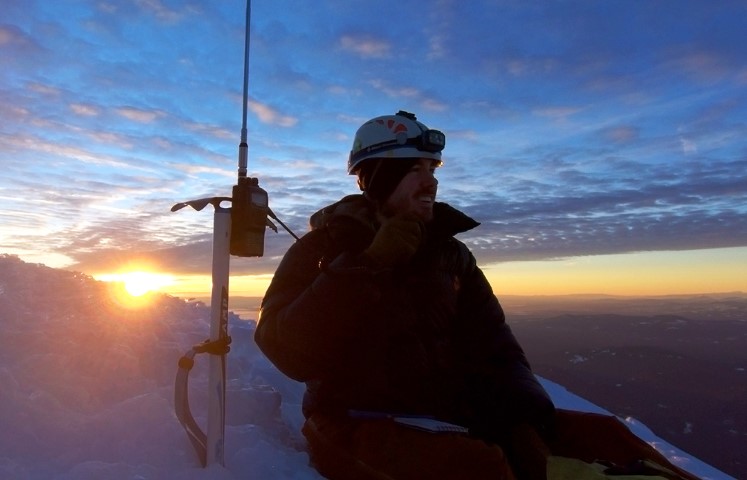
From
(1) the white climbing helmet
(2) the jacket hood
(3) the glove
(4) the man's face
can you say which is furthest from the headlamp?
(3) the glove

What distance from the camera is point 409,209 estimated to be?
400cm

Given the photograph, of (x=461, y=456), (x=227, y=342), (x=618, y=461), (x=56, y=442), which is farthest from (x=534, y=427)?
(x=56, y=442)

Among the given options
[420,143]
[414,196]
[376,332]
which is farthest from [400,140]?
[376,332]

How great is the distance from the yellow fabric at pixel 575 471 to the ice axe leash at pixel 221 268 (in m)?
2.20

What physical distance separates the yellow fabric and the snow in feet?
5.45

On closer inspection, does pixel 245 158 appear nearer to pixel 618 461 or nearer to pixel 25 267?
pixel 618 461

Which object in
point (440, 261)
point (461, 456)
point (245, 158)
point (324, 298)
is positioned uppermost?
point (245, 158)

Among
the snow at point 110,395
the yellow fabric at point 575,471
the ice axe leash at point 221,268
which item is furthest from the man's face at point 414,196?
the snow at point 110,395

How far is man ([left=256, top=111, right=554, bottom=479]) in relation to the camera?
3271mm

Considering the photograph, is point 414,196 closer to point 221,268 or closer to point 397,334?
point 397,334

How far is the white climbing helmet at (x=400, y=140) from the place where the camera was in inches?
162

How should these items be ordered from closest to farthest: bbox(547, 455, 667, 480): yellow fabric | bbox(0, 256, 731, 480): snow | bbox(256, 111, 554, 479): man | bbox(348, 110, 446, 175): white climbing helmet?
bbox(547, 455, 667, 480): yellow fabric < bbox(256, 111, 554, 479): man < bbox(0, 256, 731, 480): snow < bbox(348, 110, 446, 175): white climbing helmet

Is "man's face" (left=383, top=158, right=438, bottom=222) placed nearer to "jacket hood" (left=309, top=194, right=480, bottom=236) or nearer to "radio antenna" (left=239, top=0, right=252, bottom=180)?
"jacket hood" (left=309, top=194, right=480, bottom=236)

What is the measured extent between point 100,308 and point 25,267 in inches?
72.1
